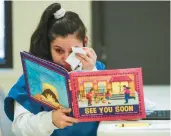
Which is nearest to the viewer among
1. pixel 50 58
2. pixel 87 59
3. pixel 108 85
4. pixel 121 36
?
pixel 108 85

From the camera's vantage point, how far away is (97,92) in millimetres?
→ 1043

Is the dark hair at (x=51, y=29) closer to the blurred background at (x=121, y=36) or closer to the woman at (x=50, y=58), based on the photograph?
the woman at (x=50, y=58)

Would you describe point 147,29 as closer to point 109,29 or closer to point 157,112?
point 109,29

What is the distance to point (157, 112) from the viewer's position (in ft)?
4.02

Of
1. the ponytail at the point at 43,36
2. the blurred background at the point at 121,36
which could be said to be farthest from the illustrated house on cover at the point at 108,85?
the blurred background at the point at 121,36

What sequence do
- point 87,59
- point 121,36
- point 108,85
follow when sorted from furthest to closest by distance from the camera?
point 121,36, point 87,59, point 108,85

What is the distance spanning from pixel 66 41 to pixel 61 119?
25cm

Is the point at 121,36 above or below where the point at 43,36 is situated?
below

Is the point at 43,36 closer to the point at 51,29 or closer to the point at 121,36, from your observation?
the point at 51,29

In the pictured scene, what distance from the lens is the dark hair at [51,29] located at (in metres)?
1.21

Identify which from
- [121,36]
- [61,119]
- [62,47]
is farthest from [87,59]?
[121,36]

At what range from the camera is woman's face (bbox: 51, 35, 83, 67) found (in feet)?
3.85

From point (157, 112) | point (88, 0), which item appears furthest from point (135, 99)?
point (88, 0)

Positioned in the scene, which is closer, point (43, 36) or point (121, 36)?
point (43, 36)
